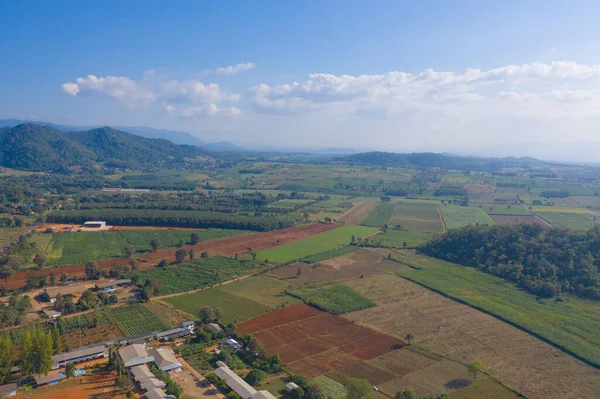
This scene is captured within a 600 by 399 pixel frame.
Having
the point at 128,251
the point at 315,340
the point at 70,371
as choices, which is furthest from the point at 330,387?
the point at 128,251

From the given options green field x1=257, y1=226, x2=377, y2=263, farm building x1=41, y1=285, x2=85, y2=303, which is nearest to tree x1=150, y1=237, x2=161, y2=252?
farm building x1=41, y1=285, x2=85, y2=303

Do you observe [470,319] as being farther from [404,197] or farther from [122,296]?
[404,197]

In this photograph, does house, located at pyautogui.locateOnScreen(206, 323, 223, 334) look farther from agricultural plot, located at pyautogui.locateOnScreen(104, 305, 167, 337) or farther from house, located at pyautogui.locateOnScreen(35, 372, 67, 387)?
house, located at pyautogui.locateOnScreen(35, 372, 67, 387)

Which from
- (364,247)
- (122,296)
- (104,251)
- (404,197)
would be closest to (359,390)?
(122,296)

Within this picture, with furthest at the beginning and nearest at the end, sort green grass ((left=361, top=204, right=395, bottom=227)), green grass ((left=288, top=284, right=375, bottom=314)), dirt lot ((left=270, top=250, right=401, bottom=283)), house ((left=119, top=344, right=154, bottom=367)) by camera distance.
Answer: green grass ((left=361, top=204, right=395, bottom=227)) < dirt lot ((left=270, top=250, right=401, bottom=283)) < green grass ((left=288, top=284, right=375, bottom=314)) < house ((left=119, top=344, right=154, bottom=367))

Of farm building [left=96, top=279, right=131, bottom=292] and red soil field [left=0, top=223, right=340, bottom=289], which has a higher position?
red soil field [left=0, top=223, right=340, bottom=289]

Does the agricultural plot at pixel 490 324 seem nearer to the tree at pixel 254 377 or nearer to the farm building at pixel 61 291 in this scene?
the tree at pixel 254 377

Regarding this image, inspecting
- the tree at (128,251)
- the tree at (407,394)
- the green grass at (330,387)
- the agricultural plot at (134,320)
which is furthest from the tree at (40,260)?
the tree at (407,394)
